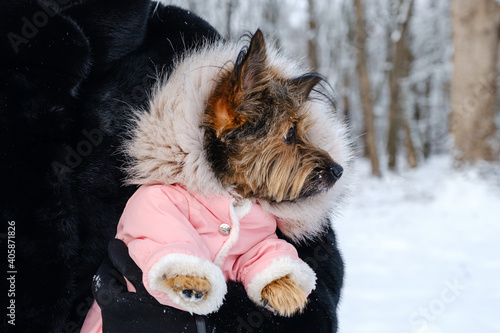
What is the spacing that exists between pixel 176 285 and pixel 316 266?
0.73 meters

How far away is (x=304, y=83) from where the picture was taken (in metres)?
2.12

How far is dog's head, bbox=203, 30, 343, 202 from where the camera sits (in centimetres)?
188

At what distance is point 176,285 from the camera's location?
1.52 m

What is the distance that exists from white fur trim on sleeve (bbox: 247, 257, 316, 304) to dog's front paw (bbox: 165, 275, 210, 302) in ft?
0.96

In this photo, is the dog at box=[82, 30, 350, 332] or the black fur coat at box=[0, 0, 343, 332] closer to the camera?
the black fur coat at box=[0, 0, 343, 332]

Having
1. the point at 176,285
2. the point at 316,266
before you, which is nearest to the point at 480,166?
the point at 316,266

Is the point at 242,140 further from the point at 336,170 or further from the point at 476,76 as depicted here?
the point at 476,76

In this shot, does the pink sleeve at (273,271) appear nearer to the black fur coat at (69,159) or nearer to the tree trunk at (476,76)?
the black fur coat at (69,159)

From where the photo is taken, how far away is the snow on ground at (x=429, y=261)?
3842 mm

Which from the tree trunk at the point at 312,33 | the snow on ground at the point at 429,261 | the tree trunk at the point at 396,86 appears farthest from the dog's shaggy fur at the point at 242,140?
the tree trunk at the point at 396,86

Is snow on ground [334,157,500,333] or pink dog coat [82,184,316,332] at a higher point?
pink dog coat [82,184,316,332]

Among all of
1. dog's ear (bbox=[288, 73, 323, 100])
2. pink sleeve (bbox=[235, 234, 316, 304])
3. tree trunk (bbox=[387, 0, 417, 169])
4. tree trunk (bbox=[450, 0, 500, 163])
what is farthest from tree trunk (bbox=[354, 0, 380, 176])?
pink sleeve (bbox=[235, 234, 316, 304])

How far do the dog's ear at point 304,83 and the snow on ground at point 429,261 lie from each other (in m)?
0.71

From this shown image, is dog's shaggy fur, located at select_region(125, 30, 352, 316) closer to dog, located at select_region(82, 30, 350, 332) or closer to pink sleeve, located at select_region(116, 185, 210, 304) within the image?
dog, located at select_region(82, 30, 350, 332)
